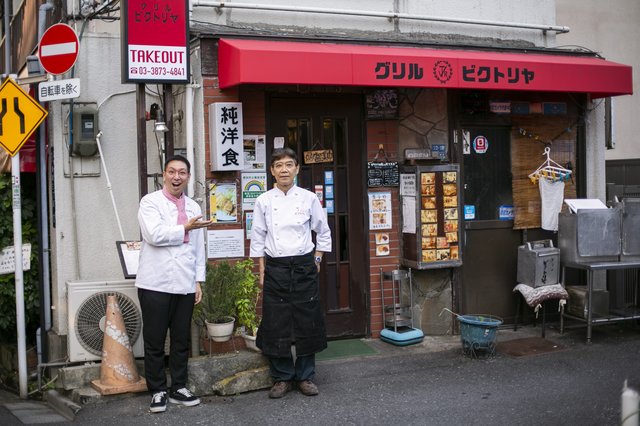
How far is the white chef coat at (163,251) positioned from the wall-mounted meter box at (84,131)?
1.62 metres

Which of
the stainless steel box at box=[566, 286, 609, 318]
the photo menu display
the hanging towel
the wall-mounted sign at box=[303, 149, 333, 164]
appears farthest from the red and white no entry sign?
the stainless steel box at box=[566, 286, 609, 318]

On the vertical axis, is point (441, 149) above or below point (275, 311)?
above

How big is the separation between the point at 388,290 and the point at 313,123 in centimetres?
214

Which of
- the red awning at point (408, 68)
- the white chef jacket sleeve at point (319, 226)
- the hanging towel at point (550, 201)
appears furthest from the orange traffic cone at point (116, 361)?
the hanging towel at point (550, 201)

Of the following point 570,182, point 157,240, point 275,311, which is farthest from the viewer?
point 570,182

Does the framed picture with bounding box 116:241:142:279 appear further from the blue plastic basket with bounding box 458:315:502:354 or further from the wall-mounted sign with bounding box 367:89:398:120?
the blue plastic basket with bounding box 458:315:502:354

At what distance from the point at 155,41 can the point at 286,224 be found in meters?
2.14

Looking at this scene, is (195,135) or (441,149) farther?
(441,149)

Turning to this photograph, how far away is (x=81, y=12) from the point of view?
8102 mm

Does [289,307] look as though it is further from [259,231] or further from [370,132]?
[370,132]

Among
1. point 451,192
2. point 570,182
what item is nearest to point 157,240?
point 451,192

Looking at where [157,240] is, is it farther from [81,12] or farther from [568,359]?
[568,359]

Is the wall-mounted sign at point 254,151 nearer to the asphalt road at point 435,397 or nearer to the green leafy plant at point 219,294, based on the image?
the green leafy plant at point 219,294

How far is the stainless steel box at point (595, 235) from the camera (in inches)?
356
